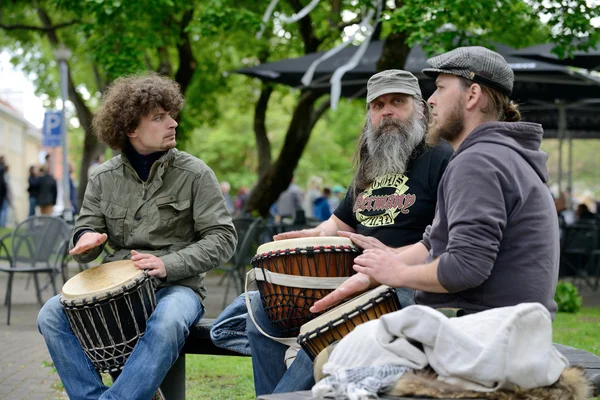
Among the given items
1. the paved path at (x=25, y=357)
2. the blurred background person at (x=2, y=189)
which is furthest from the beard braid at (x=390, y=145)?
the blurred background person at (x=2, y=189)

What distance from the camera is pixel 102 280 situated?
4.12m

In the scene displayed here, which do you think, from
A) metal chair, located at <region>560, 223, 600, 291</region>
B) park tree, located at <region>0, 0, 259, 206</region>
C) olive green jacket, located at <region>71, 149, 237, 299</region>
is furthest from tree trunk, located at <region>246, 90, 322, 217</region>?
olive green jacket, located at <region>71, 149, 237, 299</region>

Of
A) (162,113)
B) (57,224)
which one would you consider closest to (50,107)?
(57,224)

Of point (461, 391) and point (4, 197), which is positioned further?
point (4, 197)

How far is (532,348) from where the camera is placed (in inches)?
106

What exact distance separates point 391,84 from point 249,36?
11.0 m

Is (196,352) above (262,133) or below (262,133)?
below

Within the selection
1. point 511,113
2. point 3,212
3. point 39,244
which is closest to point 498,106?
point 511,113

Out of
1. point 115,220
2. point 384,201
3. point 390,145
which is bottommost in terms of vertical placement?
point 115,220

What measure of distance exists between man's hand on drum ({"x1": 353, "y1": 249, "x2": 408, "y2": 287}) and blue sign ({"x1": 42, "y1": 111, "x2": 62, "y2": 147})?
47.3 feet

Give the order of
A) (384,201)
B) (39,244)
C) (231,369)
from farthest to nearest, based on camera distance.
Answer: (39,244), (231,369), (384,201)

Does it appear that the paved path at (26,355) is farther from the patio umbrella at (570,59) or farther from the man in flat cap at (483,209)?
the man in flat cap at (483,209)

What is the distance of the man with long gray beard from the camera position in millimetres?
3963

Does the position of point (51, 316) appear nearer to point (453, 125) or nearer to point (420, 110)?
point (420, 110)
